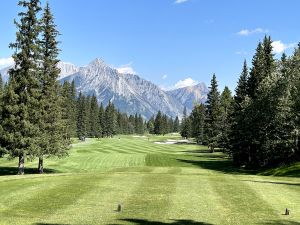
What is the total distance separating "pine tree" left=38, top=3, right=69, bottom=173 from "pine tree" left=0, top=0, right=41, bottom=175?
452cm

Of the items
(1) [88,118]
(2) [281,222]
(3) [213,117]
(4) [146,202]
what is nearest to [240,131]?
(3) [213,117]

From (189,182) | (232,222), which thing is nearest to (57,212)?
(232,222)

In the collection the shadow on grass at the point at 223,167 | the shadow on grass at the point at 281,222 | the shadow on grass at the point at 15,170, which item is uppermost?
the shadow on grass at the point at 281,222

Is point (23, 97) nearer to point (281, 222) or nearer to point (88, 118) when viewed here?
point (281, 222)

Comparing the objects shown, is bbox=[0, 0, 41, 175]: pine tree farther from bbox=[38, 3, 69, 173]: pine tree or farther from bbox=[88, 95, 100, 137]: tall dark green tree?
bbox=[88, 95, 100, 137]: tall dark green tree

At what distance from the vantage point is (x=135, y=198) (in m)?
20.5

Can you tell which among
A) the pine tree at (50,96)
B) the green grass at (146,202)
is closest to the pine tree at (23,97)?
the pine tree at (50,96)

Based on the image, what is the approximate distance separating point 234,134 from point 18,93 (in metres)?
33.4

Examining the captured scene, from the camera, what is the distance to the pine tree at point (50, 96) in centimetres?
4844

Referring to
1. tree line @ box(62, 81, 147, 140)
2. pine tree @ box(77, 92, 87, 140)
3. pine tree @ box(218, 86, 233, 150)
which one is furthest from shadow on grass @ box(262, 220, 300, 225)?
pine tree @ box(77, 92, 87, 140)

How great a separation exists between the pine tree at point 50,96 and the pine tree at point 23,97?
4.52 metres

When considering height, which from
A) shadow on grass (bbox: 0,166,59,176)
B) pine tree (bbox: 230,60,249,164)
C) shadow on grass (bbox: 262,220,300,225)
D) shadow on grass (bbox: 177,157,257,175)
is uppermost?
pine tree (bbox: 230,60,249,164)

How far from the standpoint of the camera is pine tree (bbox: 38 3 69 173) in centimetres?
4844

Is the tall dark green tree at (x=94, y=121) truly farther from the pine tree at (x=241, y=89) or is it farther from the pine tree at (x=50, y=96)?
the pine tree at (x=50, y=96)
